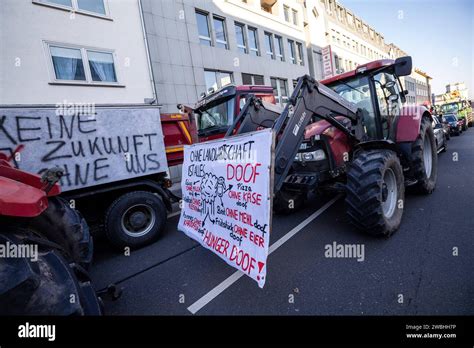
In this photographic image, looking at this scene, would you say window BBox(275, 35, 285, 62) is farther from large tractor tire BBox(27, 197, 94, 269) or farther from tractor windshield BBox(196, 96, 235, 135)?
large tractor tire BBox(27, 197, 94, 269)

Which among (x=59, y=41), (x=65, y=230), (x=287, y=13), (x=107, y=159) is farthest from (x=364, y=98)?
(x=287, y=13)

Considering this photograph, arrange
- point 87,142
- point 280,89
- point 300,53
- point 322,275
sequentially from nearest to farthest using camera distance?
point 322,275 < point 87,142 < point 280,89 < point 300,53

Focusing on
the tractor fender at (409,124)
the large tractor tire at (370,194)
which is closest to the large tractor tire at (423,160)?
the tractor fender at (409,124)

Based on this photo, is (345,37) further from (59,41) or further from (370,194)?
(370,194)

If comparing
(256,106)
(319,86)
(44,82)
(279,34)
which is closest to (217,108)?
(256,106)

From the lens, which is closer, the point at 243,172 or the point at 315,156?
the point at 243,172

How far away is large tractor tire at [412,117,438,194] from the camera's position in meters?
4.34

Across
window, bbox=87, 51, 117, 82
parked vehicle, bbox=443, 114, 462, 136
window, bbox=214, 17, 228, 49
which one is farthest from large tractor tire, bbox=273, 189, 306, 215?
parked vehicle, bbox=443, 114, 462, 136

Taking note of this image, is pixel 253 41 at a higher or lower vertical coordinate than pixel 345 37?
lower

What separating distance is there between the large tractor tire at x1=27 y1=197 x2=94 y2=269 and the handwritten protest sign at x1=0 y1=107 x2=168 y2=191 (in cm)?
89

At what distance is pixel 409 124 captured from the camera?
14.9 ft

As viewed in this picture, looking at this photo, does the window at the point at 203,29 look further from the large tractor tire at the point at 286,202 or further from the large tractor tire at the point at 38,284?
the large tractor tire at the point at 38,284

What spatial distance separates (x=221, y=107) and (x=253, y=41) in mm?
11913
